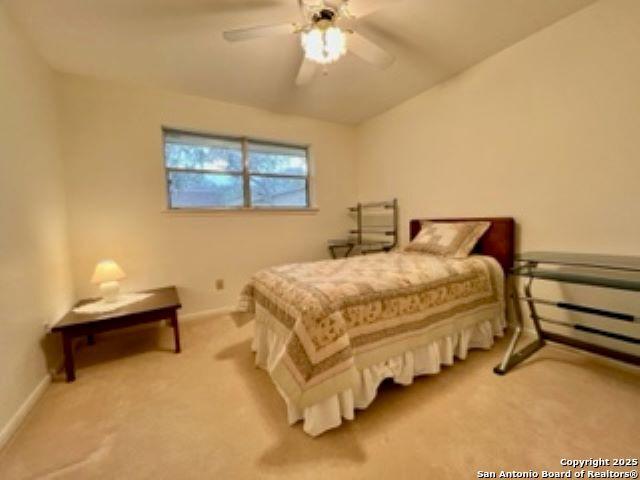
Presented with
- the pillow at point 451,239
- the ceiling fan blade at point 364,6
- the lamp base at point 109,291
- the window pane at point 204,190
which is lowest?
the lamp base at point 109,291

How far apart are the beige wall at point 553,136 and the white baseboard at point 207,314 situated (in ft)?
8.55

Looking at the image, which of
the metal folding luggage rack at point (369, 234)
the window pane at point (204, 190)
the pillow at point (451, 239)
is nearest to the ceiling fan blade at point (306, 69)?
the window pane at point (204, 190)

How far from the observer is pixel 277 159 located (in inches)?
145

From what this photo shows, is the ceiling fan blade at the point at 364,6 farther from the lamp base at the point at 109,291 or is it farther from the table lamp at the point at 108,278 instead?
the lamp base at the point at 109,291

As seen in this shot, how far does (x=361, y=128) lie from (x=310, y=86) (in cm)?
138

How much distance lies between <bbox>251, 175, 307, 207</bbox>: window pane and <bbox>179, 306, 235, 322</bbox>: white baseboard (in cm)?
133

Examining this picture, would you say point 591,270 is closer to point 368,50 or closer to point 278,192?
point 368,50

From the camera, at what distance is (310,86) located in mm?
2850

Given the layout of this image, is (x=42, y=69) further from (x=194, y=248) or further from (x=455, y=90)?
(x=455, y=90)

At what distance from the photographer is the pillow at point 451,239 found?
2.40 meters

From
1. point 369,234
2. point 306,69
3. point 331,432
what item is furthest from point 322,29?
point 369,234

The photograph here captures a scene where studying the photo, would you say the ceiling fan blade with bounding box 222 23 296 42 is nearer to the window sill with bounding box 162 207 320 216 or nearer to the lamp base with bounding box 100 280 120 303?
the window sill with bounding box 162 207 320 216

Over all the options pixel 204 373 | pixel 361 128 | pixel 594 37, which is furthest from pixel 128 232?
pixel 594 37

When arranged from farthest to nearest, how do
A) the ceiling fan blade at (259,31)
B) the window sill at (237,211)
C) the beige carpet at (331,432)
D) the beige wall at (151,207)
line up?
the window sill at (237,211) → the beige wall at (151,207) → the ceiling fan blade at (259,31) → the beige carpet at (331,432)
